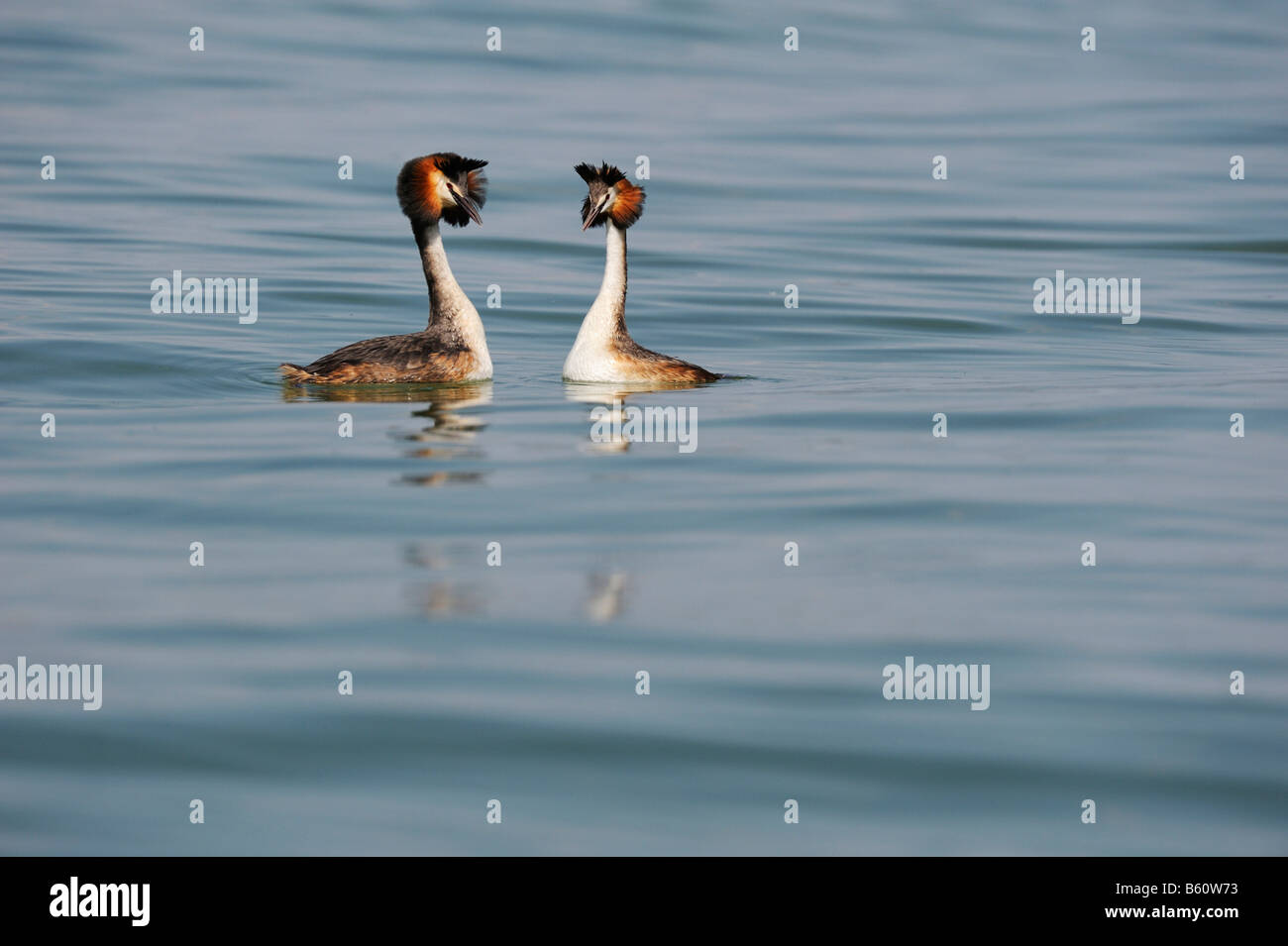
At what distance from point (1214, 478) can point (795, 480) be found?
2.64m

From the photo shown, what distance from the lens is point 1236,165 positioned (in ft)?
118

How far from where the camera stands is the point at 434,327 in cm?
1577

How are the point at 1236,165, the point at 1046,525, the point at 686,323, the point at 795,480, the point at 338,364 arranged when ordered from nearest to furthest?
the point at 1046,525
the point at 795,480
the point at 338,364
the point at 686,323
the point at 1236,165

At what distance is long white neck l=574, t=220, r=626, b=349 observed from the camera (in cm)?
1521

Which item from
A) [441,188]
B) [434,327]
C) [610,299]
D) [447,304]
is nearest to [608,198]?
[610,299]

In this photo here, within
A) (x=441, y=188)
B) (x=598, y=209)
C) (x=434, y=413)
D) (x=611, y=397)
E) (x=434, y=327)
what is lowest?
(x=434, y=413)

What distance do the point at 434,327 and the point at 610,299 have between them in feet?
5.04

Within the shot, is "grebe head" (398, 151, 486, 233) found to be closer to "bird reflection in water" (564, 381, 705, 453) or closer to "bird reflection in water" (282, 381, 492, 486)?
"bird reflection in water" (282, 381, 492, 486)

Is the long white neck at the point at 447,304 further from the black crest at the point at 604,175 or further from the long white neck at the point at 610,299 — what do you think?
the black crest at the point at 604,175

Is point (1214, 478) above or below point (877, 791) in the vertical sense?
above

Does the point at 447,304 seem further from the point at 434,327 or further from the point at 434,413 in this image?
the point at 434,413

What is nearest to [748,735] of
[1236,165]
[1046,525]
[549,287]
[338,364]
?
[1046,525]

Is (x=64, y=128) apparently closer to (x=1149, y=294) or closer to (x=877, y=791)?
(x=1149, y=294)

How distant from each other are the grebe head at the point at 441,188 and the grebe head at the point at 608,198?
38.1 inches
